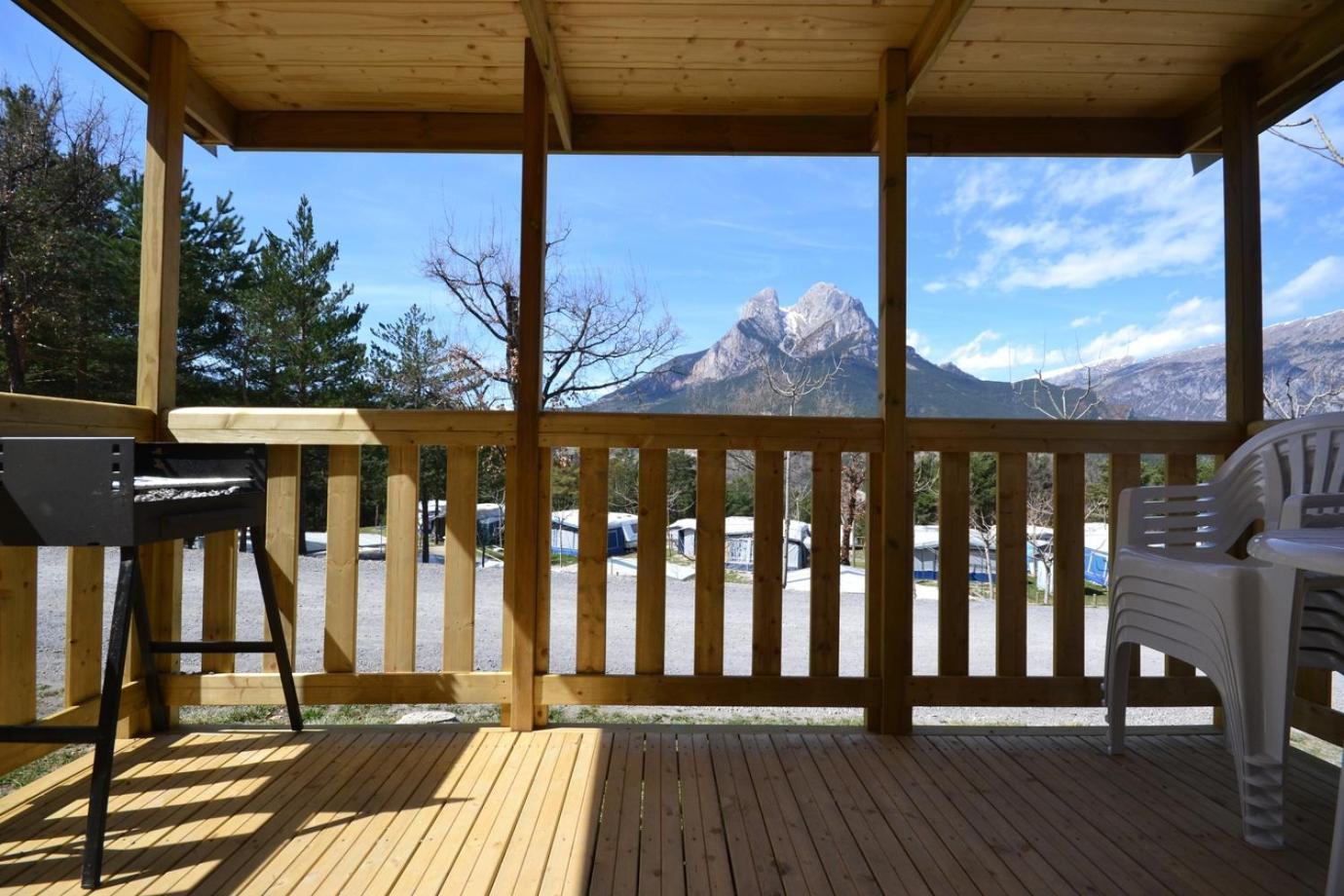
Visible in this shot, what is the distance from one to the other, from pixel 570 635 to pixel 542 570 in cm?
411

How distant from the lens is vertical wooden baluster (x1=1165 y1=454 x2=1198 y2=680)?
7.78ft

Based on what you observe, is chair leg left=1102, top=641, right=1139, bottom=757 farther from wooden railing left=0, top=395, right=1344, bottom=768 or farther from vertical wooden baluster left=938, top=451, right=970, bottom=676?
vertical wooden baluster left=938, top=451, right=970, bottom=676

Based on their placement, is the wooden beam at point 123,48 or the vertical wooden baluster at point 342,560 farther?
the vertical wooden baluster at point 342,560

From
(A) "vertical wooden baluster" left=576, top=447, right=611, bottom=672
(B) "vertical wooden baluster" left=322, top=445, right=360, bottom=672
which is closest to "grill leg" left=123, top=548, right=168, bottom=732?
(B) "vertical wooden baluster" left=322, top=445, right=360, bottom=672

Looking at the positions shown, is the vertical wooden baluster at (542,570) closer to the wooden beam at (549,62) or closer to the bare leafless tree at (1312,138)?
the wooden beam at (549,62)

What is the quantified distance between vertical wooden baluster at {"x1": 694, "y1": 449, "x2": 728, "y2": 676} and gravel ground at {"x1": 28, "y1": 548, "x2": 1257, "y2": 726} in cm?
176

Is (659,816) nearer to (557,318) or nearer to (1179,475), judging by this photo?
(1179,475)

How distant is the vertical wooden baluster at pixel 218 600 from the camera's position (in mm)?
2295

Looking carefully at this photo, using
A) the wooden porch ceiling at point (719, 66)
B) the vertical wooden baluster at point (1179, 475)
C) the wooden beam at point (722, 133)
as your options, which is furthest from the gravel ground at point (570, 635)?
the wooden porch ceiling at point (719, 66)

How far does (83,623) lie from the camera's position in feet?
6.47

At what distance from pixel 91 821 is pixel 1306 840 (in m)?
2.60

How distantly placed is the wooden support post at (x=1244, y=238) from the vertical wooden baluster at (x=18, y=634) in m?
3.60

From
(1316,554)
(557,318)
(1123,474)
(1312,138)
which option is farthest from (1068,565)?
(557,318)

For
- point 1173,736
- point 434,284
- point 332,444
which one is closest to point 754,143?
point 332,444
